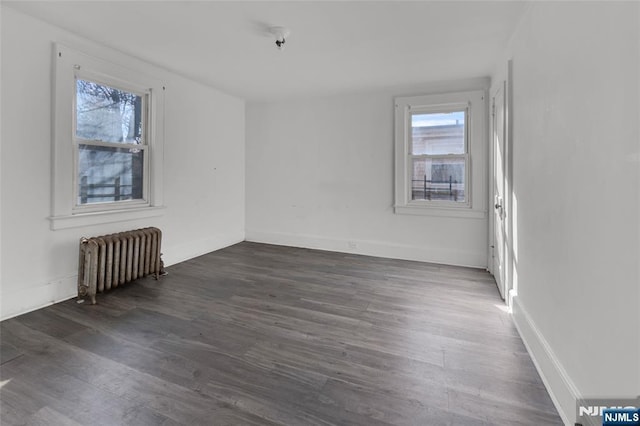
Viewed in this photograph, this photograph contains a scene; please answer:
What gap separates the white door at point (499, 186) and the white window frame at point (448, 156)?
1.26 feet

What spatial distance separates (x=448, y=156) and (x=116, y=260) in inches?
173

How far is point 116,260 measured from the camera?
10.8 feet

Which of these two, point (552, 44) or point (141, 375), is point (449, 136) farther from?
point (141, 375)

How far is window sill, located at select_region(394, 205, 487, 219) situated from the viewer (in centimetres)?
430

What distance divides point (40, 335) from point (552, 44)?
13.5 feet

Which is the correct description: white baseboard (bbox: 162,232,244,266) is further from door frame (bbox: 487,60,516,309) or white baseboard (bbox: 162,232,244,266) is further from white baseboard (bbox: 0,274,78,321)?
door frame (bbox: 487,60,516,309)

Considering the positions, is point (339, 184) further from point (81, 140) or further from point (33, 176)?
point (33, 176)

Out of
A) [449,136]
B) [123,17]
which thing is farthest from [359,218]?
[123,17]

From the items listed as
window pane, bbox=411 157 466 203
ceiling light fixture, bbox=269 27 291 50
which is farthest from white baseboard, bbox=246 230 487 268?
ceiling light fixture, bbox=269 27 291 50

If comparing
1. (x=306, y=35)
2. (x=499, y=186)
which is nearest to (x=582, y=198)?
(x=499, y=186)

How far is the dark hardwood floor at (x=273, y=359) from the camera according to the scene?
163cm

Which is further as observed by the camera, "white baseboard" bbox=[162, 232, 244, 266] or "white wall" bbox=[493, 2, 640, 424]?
"white baseboard" bbox=[162, 232, 244, 266]

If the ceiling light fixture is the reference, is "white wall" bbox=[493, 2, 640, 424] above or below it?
below

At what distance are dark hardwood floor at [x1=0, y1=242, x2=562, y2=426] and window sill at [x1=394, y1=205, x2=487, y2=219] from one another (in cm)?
114
